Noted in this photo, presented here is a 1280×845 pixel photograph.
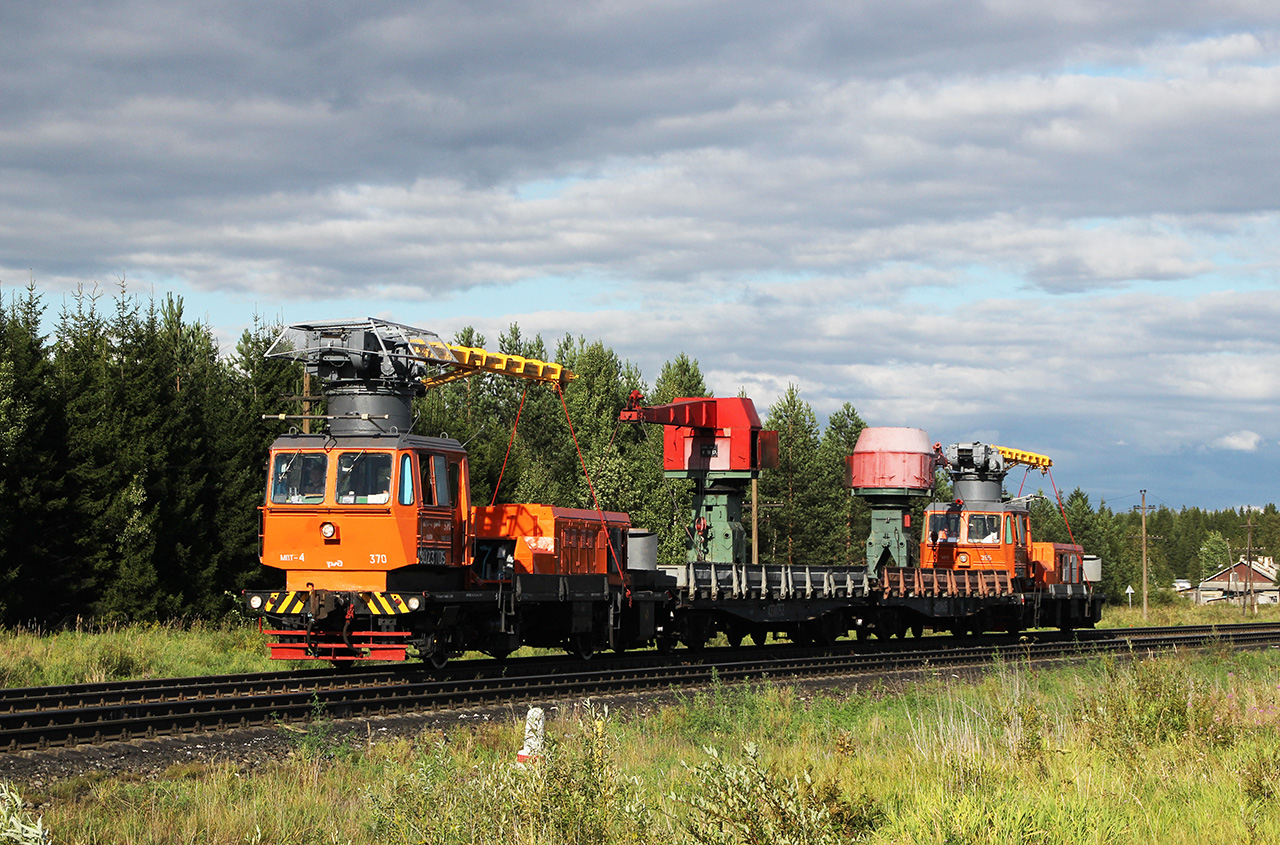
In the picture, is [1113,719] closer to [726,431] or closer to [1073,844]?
[1073,844]

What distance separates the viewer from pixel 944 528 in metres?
38.3

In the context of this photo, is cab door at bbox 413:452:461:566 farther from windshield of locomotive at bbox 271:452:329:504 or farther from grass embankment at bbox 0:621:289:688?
grass embankment at bbox 0:621:289:688

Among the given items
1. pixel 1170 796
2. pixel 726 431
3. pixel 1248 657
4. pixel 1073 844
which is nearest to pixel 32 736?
pixel 1073 844

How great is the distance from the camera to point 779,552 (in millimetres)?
77125

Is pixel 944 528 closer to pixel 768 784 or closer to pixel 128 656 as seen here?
pixel 128 656

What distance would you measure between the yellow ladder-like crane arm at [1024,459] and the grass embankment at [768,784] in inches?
945

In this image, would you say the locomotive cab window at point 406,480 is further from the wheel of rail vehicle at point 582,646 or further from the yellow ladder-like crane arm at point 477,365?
the wheel of rail vehicle at point 582,646

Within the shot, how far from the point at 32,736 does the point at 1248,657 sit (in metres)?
25.0

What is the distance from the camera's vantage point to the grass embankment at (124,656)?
803 inches

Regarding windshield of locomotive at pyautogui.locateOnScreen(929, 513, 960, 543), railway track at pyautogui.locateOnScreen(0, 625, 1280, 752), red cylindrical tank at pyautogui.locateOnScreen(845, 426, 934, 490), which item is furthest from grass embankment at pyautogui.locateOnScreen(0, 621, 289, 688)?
windshield of locomotive at pyautogui.locateOnScreen(929, 513, 960, 543)

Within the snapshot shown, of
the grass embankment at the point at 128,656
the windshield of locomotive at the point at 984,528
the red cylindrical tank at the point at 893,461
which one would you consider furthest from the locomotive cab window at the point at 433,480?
the windshield of locomotive at the point at 984,528

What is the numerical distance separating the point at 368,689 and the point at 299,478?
412 cm

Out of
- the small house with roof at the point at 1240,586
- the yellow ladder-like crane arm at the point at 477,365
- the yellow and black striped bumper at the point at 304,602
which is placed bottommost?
the small house with roof at the point at 1240,586

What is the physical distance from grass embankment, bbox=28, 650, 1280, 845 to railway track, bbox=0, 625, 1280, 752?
175 cm
